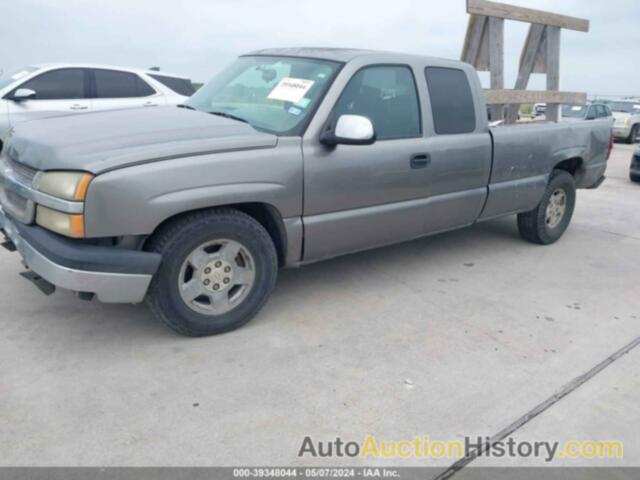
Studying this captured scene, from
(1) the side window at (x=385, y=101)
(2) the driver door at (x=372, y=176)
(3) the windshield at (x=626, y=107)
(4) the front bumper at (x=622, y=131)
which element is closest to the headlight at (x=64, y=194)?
(2) the driver door at (x=372, y=176)

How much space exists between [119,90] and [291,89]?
5.42 meters

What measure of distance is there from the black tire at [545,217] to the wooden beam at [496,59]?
3.18 ft

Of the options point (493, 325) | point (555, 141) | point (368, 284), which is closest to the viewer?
point (493, 325)

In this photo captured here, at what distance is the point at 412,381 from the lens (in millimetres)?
3062

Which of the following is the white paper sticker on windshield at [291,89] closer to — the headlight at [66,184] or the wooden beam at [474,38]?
the headlight at [66,184]

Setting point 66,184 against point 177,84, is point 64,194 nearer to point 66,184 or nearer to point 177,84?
point 66,184

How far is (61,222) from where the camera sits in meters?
2.91

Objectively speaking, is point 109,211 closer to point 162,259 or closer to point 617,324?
point 162,259

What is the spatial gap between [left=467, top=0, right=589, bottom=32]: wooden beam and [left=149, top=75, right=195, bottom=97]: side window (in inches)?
194

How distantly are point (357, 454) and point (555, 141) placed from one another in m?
4.07

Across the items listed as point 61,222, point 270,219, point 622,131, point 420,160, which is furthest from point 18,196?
point 622,131

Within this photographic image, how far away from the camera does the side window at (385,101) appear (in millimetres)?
3838

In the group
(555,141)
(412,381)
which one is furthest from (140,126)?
(555,141)

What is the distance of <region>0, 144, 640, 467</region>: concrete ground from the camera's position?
2533mm
